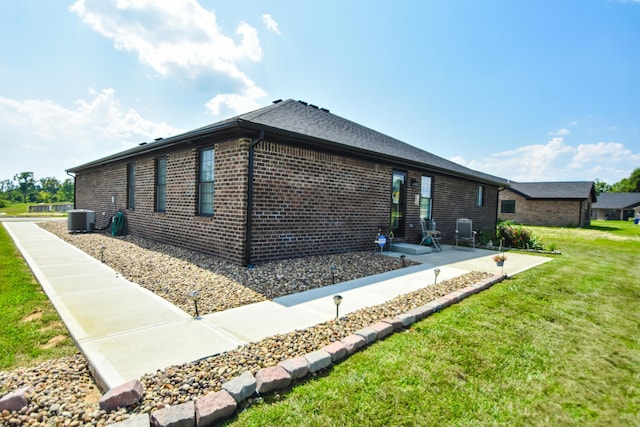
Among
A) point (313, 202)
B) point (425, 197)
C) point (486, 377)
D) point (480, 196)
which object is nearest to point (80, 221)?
point (313, 202)

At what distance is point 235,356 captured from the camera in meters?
2.75

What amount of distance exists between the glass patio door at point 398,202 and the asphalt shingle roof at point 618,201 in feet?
187

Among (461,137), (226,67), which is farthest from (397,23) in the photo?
(461,137)

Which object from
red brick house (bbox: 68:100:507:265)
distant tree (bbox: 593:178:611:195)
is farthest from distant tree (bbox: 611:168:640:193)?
red brick house (bbox: 68:100:507:265)

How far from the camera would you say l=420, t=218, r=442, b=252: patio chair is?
403 inches

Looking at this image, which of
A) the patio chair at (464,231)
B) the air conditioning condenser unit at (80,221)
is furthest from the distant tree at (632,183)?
the air conditioning condenser unit at (80,221)

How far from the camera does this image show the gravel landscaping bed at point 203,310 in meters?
2.09

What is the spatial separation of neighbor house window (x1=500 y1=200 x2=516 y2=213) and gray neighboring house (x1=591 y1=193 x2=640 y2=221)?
3014 cm

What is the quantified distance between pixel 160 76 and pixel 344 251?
8428mm

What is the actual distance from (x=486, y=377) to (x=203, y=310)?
10.8 ft

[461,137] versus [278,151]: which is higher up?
[461,137]

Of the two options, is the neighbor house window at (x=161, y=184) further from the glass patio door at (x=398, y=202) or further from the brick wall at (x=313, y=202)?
the glass patio door at (x=398, y=202)

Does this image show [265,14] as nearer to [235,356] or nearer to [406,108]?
[406,108]

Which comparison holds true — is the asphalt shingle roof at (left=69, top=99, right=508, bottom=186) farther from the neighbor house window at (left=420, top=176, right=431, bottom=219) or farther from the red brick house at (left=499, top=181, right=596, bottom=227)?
the red brick house at (left=499, top=181, right=596, bottom=227)
